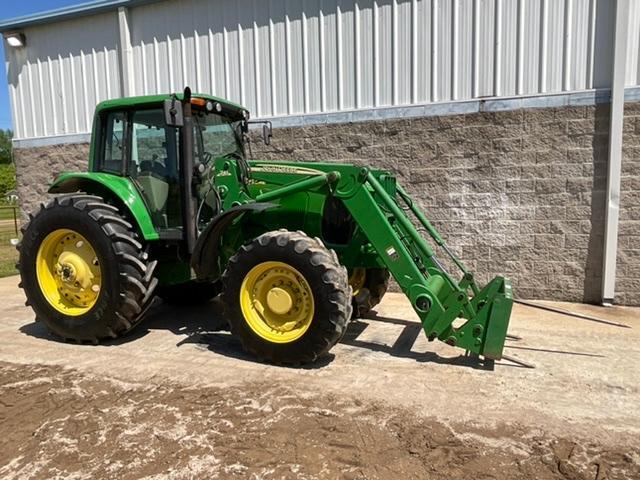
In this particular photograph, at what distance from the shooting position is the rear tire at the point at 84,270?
177 inches

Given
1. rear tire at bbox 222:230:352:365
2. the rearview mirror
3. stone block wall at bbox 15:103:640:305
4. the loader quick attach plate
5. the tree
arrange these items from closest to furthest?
the loader quick attach plate
rear tire at bbox 222:230:352:365
the rearview mirror
stone block wall at bbox 15:103:640:305
the tree

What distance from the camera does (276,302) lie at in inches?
165

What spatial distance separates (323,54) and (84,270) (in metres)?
4.65

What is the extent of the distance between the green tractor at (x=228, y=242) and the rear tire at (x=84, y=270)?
12 millimetres

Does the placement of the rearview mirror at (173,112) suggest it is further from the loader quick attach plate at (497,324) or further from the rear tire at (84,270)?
the loader quick attach plate at (497,324)

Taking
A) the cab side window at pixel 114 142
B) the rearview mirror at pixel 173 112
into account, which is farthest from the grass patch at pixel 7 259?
the rearview mirror at pixel 173 112

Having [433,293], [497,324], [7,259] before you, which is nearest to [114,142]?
[433,293]

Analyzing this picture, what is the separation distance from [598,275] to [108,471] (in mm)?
6012

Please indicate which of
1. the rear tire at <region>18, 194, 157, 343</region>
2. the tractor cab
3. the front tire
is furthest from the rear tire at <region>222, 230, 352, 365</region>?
the front tire

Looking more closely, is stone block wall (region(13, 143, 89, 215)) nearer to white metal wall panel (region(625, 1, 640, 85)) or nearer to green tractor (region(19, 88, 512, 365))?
green tractor (region(19, 88, 512, 365))

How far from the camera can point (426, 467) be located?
2670 mm

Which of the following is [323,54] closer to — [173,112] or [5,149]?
[173,112]

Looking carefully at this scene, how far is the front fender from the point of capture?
4.66m

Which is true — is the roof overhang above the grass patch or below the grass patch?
above
